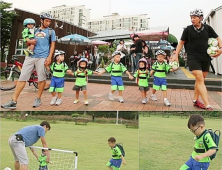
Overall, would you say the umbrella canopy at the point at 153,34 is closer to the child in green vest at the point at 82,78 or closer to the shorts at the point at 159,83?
the shorts at the point at 159,83

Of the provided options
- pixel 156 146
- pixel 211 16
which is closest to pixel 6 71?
pixel 156 146

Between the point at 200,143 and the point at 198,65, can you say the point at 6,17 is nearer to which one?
the point at 198,65

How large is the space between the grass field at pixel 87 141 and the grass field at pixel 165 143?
0.25 m

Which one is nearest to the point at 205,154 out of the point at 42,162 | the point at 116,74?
the point at 42,162

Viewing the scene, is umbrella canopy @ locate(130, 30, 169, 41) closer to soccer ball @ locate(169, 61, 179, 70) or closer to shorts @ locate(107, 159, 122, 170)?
soccer ball @ locate(169, 61, 179, 70)

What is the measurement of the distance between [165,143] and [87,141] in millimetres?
1873

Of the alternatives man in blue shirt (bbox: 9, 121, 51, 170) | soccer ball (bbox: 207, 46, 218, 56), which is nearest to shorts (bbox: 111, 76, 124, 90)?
soccer ball (bbox: 207, 46, 218, 56)

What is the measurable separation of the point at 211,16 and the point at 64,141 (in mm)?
8886

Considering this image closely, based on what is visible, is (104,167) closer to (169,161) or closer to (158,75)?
(169,161)

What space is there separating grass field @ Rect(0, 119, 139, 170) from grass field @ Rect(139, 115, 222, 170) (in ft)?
0.82

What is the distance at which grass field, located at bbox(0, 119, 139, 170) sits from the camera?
4.85 m

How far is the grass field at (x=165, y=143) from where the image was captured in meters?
4.17

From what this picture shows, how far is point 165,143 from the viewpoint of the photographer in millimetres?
5000

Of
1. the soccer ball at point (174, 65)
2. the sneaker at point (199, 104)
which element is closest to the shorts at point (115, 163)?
the sneaker at point (199, 104)
